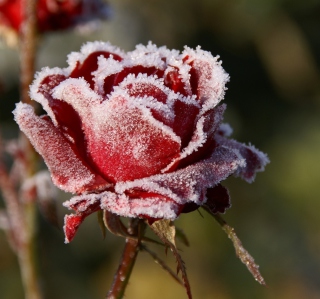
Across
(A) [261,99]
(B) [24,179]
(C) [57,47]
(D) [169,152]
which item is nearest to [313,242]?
(A) [261,99]

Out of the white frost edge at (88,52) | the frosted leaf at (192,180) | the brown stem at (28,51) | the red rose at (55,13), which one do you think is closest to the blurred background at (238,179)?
the red rose at (55,13)

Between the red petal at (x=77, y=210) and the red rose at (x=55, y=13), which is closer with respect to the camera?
the red petal at (x=77, y=210)

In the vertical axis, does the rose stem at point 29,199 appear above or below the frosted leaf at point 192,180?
below

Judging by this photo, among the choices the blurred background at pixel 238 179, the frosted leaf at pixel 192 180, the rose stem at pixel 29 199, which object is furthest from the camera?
the blurred background at pixel 238 179

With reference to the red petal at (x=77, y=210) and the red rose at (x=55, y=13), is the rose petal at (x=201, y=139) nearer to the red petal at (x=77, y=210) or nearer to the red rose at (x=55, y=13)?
the red petal at (x=77, y=210)

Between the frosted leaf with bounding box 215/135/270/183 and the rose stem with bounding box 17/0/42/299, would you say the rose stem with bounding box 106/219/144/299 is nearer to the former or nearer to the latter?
the frosted leaf with bounding box 215/135/270/183

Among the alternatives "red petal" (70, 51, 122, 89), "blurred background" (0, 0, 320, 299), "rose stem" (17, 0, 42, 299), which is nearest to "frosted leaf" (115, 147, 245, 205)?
"red petal" (70, 51, 122, 89)

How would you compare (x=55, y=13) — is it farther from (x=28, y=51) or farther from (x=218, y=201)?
(x=218, y=201)
